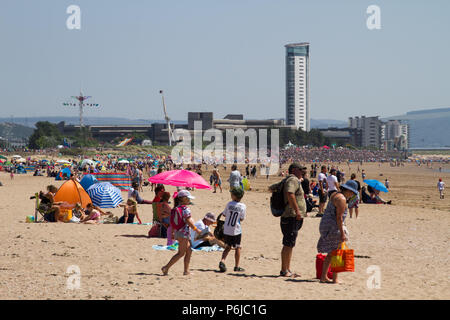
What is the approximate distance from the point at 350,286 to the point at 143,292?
9.10 feet

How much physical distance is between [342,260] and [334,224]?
488 millimetres

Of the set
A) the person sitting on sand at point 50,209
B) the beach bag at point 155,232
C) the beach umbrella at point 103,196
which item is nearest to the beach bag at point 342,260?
the beach bag at point 155,232

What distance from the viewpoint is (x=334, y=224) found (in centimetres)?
827

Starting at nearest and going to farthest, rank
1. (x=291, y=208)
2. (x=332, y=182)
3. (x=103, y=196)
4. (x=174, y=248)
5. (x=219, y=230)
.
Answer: (x=291, y=208) → (x=219, y=230) → (x=174, y=248) → (x=332, y=182) → (x=103, y=196)

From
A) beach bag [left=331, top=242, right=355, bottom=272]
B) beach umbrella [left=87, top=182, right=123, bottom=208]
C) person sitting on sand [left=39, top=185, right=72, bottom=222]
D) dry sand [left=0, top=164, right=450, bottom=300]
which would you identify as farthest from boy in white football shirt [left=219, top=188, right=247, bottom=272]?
beach umbrella [left=87, top=182, right=123, bottom=208]

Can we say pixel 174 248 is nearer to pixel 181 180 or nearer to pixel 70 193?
pixel 181 180

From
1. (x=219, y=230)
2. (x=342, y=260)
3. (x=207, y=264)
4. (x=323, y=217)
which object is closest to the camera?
(x=342, y=260)

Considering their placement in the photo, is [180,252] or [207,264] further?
[207,264]

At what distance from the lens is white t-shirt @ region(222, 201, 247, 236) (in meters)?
9.05

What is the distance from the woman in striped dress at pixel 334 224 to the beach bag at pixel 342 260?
8 cm

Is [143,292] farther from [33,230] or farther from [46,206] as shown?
[46,206]

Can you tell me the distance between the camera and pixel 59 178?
3809 cm

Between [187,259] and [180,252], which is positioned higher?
[180,252]

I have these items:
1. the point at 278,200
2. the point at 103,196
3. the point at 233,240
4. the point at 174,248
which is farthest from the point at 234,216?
the point at 103,196
